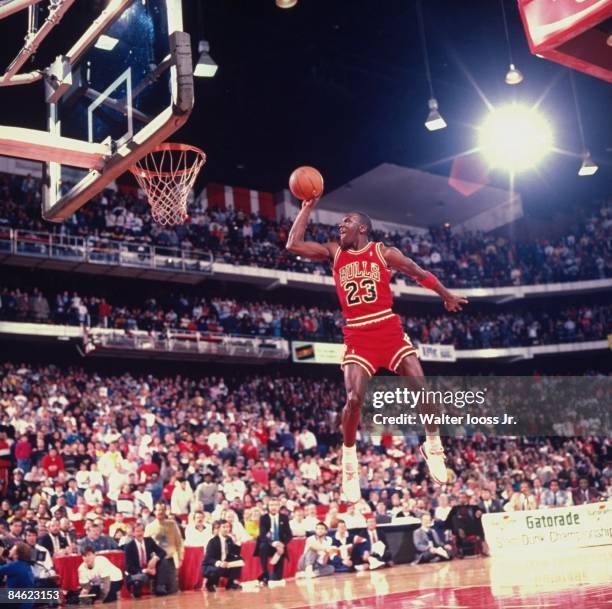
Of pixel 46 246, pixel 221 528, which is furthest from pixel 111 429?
pixel 46 246

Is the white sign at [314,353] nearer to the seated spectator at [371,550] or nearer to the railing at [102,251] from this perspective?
the railing at [102,251]

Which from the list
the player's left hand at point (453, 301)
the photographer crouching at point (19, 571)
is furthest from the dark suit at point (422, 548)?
the player's left hand at point (453, 301)

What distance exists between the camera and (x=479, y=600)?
6418 mm

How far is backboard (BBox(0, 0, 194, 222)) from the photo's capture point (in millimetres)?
6324

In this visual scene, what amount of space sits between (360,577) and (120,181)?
60.1ft

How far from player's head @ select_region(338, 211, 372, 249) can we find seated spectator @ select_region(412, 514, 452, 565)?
930 cm

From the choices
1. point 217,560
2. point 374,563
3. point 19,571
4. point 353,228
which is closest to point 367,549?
point 374,563

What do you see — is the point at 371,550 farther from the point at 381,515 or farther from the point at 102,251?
the point at 102,251

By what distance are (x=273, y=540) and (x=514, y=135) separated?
54.9 ft

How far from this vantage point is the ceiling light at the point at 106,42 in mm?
7113

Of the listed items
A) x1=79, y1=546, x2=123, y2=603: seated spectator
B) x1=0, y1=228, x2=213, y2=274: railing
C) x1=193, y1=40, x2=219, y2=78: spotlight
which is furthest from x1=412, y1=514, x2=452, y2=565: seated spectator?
x1=0, y1=228, x2=213, y2=274: railing

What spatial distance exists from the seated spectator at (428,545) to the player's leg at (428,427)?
8.23 metres

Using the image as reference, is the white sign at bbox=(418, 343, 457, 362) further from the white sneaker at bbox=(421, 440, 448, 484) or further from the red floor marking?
the white sneaker at bbox=(421, 440, 448, 484)

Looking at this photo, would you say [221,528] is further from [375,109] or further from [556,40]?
[375,109]
